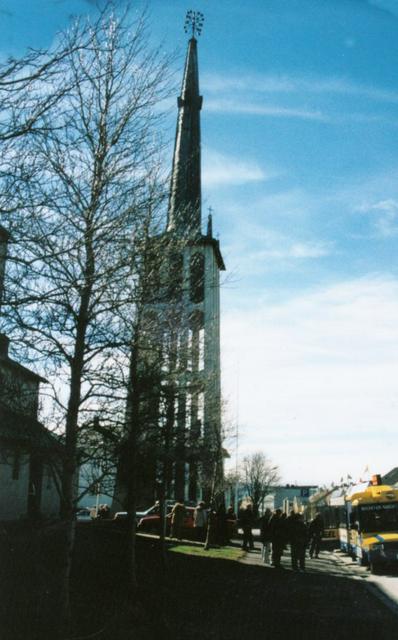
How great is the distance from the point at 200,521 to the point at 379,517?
29.4 ft

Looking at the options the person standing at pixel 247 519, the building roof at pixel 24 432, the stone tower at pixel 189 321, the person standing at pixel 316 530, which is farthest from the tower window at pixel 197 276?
the person standing at pixel 316 530

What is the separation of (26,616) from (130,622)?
61.2 inches

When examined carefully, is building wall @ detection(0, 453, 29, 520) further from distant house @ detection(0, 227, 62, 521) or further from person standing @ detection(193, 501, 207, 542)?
distant house @ detection(0, 227, 62, 521)

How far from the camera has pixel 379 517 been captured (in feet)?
67.8

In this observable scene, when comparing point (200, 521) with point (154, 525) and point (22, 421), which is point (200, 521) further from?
point (22, 421)

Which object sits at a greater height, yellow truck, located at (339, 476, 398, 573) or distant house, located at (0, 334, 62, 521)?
distant house, located at (0, 334, 62, 521)

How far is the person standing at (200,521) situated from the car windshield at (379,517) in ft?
27.0

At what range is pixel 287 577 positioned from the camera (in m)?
16.6

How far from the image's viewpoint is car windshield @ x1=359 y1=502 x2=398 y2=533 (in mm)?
20453

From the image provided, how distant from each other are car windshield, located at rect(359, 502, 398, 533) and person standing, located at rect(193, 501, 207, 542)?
8.22 m

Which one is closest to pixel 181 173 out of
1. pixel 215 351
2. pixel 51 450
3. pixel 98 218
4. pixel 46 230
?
pixel 98 218

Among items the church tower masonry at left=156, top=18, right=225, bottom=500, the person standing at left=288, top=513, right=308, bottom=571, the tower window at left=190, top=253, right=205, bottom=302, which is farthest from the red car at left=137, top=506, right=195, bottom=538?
the tower window at left=190, top=253, right=205, bottom=302

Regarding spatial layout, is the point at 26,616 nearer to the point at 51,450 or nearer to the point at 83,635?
the point at 83,635

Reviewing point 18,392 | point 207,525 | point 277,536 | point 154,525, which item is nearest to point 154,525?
point 154,525
